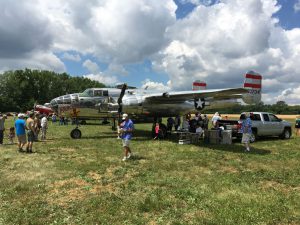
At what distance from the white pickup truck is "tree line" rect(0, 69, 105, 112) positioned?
7585cm

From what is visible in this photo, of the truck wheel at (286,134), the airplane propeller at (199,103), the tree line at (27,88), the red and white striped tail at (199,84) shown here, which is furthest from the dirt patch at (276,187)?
the tree line at (27,88)

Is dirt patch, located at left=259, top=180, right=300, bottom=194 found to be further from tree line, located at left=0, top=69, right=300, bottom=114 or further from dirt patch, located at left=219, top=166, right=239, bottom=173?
tree line, located at left=0, top=69, right=300, bottom=114

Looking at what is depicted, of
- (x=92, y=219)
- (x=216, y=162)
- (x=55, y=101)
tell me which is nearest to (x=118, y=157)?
(x=216, y=162)

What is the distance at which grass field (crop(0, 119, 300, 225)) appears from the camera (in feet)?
20.1

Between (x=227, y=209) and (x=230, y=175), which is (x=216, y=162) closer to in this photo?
(x=230, y=175)

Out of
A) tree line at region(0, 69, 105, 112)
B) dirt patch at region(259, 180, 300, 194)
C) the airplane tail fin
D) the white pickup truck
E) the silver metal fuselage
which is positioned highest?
tree line at region(0, 69, 105, 112)

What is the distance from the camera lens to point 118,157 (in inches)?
488

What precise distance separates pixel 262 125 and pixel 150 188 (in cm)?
1257

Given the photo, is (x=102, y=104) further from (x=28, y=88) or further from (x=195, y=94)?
(x=28, y=88)

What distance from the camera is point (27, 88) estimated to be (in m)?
86.9

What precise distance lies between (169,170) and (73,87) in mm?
86330

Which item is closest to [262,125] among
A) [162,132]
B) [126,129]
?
[162,132]

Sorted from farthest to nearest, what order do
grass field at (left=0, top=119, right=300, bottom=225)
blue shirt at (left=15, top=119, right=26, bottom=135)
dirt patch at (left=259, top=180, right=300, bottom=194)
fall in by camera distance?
blue shirt at (left=15, top=119, right=26, bottom=135), dirt patch at (left=259, top=180, right=300, bottom=194), grass field at (left=0, top=119, right=300, bottom=225)

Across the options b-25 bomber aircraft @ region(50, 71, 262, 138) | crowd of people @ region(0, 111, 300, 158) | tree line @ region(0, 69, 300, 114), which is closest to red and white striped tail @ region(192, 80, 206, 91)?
crowd of people @ region(0, 111, 300, 158)
